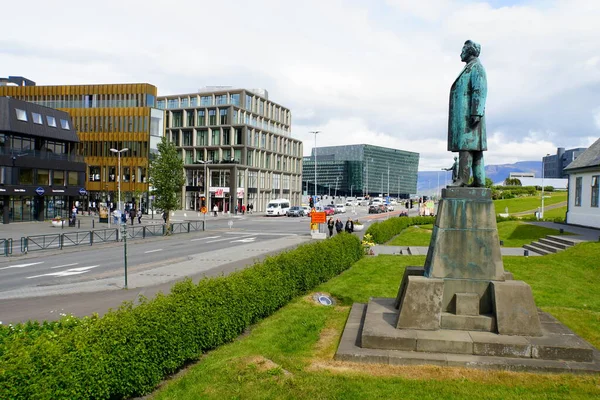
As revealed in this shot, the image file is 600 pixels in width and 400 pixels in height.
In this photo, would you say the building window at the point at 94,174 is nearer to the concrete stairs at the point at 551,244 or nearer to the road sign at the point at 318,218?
the road sign at the point at 318,218

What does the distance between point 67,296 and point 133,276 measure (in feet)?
12.1

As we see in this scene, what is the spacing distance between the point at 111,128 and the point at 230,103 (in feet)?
69.8

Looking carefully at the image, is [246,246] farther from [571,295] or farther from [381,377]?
[381,377]

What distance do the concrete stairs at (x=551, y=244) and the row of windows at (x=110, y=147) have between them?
207 feet

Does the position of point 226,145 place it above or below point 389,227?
above

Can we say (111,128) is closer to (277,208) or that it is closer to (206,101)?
(206,101)

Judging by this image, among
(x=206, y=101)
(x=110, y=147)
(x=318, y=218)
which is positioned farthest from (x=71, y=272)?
(x=206, y=101)

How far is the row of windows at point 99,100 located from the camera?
7569cm

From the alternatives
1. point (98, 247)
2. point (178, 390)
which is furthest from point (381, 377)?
point (98, 247)

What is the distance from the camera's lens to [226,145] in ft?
269

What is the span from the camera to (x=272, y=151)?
90.2m

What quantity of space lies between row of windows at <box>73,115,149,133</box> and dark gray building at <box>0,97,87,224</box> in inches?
766

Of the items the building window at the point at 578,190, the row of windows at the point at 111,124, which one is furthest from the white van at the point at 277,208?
the building window at the point at 578,190

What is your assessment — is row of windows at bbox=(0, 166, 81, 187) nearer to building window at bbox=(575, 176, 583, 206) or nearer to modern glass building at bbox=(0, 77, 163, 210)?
modern glass building at bbox=(0, 77, 163, 210)
